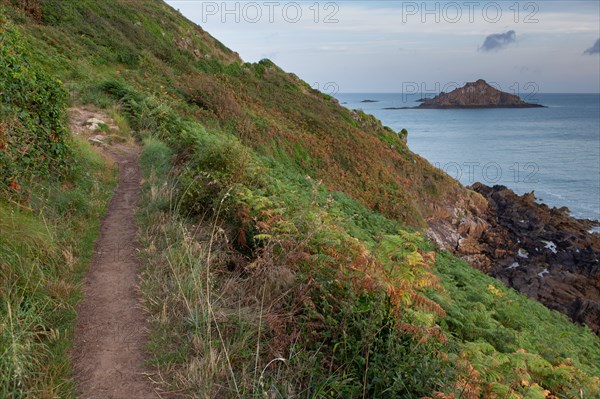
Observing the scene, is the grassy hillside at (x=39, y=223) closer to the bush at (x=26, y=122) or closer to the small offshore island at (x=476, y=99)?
the bush at (x=26, y=122)

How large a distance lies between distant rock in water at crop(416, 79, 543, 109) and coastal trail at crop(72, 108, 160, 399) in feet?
590

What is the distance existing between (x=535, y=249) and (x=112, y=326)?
27583mm

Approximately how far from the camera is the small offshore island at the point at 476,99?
6727 inches

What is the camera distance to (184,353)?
4297 millimetres

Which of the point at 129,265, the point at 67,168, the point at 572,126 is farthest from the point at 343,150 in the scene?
the point at 572,126

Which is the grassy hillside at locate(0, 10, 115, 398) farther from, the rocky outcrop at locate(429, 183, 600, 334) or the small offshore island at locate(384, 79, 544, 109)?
the small offshore island at locate(384, 79, 544, 109)

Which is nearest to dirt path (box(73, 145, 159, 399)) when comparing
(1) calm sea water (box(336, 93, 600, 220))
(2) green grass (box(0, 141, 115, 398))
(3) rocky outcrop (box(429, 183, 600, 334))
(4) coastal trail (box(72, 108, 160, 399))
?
(4) coastal trail (box(72, 108, 160, 399))

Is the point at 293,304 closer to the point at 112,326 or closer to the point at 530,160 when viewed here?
the point at 112,326

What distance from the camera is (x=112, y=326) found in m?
4.82

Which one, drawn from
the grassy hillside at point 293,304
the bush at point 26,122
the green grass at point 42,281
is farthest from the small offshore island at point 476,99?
the green grass at point 42,281

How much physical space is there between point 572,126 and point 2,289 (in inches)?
4783

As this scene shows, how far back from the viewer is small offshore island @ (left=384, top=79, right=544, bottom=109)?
17088 cm

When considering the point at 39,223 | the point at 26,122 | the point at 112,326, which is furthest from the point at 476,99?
the point at 112,326

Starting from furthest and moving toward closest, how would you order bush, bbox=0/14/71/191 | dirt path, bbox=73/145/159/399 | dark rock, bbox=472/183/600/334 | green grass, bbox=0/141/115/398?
1. dark rock, bbox=472/183/600/334
2. bush, bbox=0/14/71/191
3. dirt path, bbox=73/145/159/399
4. green grass, bbox=0/141/115/398
